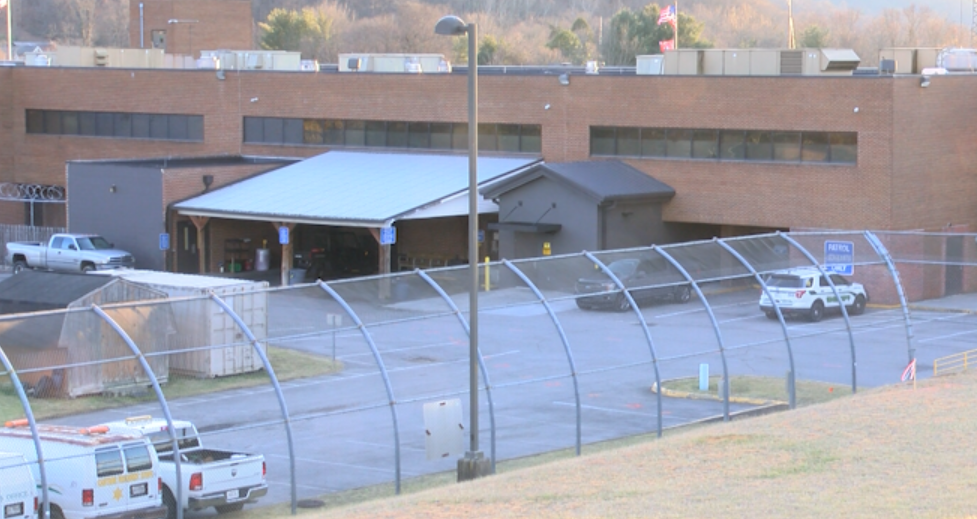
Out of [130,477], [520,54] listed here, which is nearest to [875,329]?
[130,477]

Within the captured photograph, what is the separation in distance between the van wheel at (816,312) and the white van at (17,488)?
15.7 m

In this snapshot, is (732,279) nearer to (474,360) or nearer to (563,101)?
(474,360)

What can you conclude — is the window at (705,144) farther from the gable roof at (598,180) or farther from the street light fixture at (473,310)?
the street light fixture at (473,310)

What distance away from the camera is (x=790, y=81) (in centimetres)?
3862

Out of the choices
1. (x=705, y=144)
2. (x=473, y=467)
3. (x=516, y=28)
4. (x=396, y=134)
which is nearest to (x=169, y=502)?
(x=473, y=467)

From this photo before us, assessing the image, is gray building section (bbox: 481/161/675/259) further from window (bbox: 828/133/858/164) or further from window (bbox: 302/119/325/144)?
window (bbox: 302/119/325/144)

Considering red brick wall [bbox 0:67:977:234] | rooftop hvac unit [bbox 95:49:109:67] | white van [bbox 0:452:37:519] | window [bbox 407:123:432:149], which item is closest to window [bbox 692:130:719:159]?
red brick wall [bbox 0:67:977:234]

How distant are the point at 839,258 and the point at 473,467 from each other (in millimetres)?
11684

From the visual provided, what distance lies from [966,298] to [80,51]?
40692 mm

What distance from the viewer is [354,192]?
41938 mm

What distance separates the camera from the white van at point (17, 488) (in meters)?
13.6

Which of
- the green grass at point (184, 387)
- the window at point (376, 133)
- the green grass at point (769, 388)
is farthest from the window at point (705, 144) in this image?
the green grass at point (184, 387)

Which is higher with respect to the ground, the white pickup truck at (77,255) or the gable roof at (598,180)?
the gable roof at (598,180)

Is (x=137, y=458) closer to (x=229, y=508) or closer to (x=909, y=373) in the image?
(x=229, y=508)
